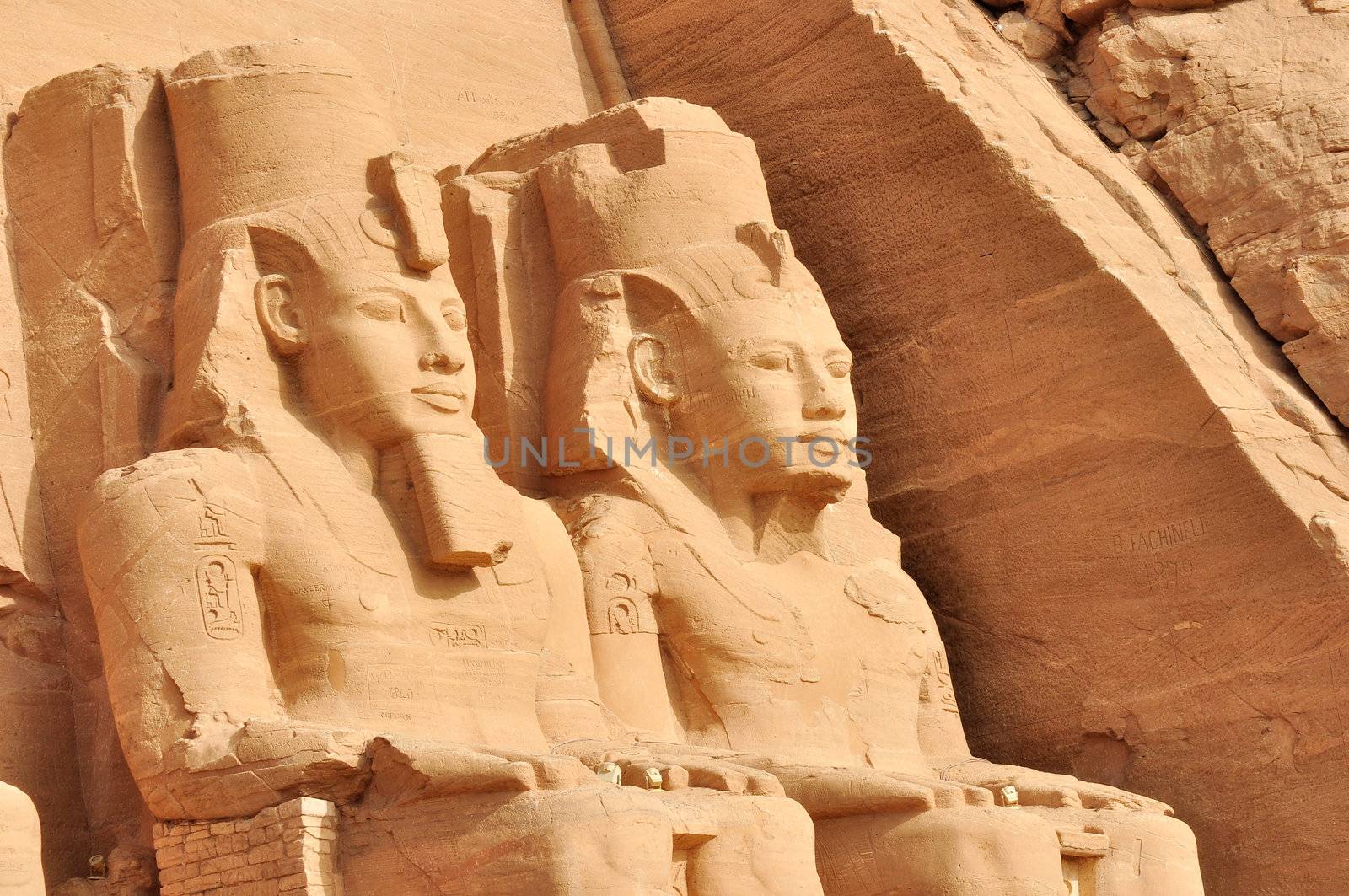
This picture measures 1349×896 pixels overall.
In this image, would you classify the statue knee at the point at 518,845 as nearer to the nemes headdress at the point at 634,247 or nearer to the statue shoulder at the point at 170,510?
the statue shoulder at the point at 170,510

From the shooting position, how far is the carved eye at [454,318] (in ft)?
24.5

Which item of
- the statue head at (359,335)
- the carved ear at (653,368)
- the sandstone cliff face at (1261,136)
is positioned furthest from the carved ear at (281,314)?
the sandstone cliff face at (1261,136)

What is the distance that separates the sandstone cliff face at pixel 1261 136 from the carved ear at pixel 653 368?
109 inches

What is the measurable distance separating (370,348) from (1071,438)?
3.24m

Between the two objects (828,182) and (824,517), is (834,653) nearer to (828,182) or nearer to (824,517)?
(824,517)

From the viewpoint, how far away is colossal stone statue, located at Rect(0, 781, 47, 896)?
5645 millimetres

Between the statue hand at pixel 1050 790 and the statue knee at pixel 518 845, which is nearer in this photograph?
the statue knee at pixel 518 845

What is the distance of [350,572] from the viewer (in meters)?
6.79

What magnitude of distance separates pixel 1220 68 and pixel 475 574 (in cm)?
463

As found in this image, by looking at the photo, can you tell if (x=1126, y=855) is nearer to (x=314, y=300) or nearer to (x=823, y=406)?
(x=823, y=406)

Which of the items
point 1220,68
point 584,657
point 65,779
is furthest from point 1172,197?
point 65,779

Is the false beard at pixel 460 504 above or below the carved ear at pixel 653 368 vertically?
below

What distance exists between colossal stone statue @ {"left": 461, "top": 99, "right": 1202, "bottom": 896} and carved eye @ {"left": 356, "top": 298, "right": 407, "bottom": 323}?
0.99 metres

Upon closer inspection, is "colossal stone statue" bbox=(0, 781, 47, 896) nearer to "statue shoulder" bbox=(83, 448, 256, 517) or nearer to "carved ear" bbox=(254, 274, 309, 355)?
"statue shoulder" bbox=(83, 448, 256, 517)
